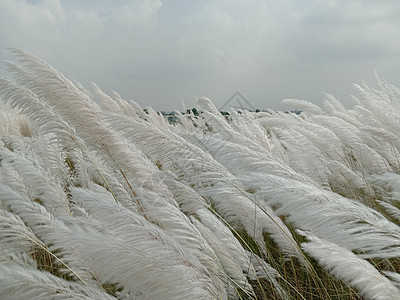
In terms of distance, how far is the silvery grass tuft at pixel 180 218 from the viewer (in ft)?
3.85

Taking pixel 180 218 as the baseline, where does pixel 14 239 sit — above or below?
below

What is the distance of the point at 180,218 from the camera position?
4.91ft

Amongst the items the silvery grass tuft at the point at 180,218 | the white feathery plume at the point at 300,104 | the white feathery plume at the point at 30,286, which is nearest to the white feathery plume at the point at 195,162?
the silvery grass tuft at the point at 180,218

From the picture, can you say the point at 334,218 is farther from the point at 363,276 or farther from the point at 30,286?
the point at 30,286

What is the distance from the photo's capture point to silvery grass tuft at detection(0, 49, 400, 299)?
1174 millimetres

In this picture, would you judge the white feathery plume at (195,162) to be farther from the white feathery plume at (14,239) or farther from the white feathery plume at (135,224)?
the white feathery plume at (14,239)

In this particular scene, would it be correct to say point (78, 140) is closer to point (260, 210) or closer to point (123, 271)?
point (260, 210)

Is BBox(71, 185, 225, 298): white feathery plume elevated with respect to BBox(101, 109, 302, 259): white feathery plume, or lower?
lower

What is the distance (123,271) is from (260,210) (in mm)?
913

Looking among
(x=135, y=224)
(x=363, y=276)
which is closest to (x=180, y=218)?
(x=135, y=224)

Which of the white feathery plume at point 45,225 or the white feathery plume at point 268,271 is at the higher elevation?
the white feathery plume at point 268,271

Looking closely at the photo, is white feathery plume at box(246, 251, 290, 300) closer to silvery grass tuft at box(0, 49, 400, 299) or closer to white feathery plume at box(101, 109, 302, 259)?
silvery grass tuft at box(0, 49, 400, 299)

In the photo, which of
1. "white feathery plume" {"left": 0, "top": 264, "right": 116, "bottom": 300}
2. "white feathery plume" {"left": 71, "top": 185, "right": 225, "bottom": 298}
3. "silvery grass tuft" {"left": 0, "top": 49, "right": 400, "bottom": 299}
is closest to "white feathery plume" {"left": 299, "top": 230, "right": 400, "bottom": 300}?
"silvery grass tuft" {"left": 0, "top": 49, "right": 400, "bottom": 299}

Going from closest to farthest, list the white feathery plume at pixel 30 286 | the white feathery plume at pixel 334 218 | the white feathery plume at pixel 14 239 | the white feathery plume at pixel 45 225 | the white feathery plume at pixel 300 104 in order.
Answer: the white feathery plume at pixel 30 286
the white feathery plume at pixel 334 218
the white feathery plume at pixel 14 239
the white feathery plume at pixel 45 225
the white feathery plume at pixel 300 104
